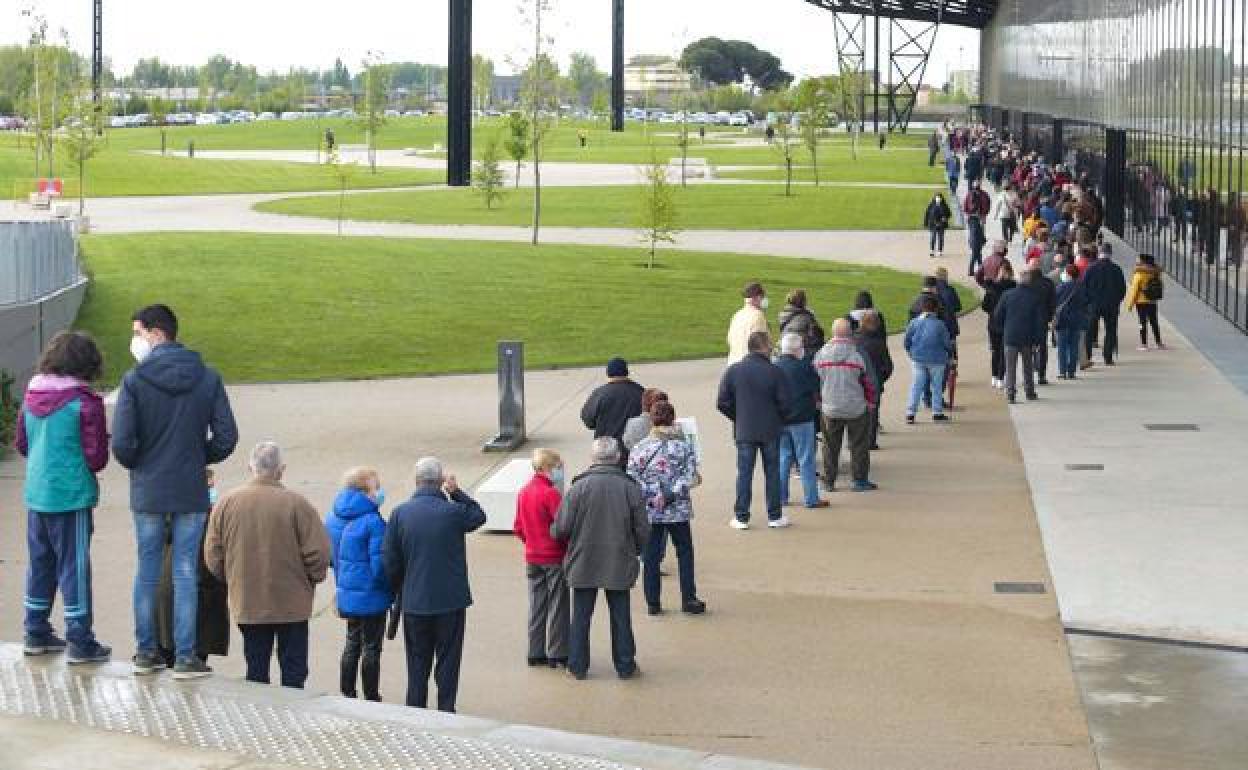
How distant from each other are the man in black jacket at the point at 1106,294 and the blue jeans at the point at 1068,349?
0.61m

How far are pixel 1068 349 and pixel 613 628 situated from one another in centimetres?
1604

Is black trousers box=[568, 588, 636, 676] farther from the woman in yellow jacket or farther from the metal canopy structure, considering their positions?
the metal canopy structure

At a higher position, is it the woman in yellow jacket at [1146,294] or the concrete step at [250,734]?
the woman in yellow jacket at [1146,294]

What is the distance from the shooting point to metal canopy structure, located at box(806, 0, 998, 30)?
451ft

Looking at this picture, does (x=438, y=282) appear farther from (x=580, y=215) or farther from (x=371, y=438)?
(x=580, y=215)

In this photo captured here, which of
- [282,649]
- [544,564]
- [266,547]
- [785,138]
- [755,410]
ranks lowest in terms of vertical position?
[282,649]

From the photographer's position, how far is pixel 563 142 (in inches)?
5022

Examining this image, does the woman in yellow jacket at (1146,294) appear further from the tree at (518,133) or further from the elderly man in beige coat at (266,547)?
the tree at (518,133)

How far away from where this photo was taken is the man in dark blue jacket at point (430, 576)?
1150cm

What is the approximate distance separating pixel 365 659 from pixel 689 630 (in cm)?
305

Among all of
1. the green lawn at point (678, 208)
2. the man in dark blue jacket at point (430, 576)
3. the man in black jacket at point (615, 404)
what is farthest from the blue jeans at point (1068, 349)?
the green lawn at point (678, 208)

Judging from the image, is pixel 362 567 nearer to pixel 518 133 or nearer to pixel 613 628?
pixel 613 628

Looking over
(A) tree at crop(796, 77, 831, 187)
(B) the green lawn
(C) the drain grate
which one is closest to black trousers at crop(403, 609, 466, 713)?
(C) the drain grate

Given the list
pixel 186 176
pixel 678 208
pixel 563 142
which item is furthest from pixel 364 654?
pixel 563 142
